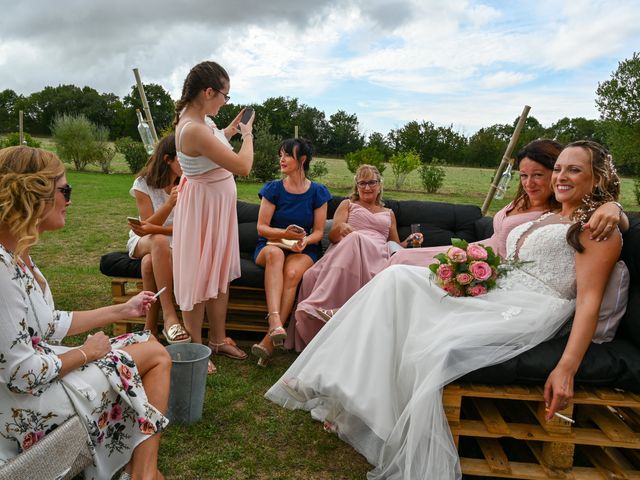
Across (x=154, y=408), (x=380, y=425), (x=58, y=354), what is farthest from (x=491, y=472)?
(x=58, y=354)

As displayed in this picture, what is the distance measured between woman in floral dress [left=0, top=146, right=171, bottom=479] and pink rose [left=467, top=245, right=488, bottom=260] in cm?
181

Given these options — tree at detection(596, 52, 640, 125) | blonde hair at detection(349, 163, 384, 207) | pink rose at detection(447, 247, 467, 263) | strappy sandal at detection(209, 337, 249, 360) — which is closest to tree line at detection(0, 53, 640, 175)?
tree at detection(596, 52, 640, 125)

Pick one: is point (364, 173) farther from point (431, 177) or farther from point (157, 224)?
point (431, 177)

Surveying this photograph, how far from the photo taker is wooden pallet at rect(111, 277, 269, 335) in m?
4.43

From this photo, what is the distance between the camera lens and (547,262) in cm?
284

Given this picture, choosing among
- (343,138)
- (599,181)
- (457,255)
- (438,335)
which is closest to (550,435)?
(438,335)

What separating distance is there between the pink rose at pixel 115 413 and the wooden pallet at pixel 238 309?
229 centimetres

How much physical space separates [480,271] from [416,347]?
62 cm

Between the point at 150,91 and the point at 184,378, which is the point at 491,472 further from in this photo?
the point at 150,91

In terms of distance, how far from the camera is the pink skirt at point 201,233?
3768 millimetres

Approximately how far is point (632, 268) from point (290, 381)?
1.95m

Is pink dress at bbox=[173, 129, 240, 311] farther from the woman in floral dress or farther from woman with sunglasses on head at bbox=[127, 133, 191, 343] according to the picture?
the woman in floral dress

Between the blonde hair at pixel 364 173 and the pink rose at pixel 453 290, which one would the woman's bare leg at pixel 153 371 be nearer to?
the pink rose at pixel 453 290

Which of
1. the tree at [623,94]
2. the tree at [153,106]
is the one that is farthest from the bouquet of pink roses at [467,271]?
the tree at [153,106]
